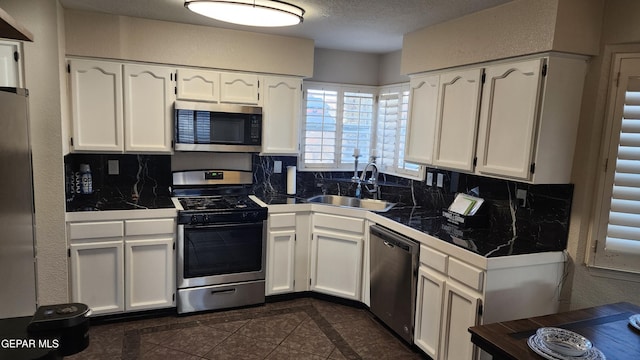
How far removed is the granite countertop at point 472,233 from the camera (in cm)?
254

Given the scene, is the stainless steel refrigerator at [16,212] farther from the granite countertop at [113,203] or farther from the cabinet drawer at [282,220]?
the cabinet drawer at [282,220]

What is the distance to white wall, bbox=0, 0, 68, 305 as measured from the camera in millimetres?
2836

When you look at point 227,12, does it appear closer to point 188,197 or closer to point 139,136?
point 139,136

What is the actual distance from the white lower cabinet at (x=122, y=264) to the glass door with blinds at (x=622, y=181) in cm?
303

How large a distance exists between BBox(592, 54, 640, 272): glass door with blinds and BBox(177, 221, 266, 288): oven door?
2478 millimetres

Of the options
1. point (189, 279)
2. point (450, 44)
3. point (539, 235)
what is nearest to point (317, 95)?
point (450, 44)

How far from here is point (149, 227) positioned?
3277mm

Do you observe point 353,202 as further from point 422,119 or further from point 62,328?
point 62,328

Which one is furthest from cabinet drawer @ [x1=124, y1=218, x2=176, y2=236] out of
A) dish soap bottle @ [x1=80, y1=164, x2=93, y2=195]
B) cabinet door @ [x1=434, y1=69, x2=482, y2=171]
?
cabinet door @ [x1=434, y1=69, x2=482, y2=171]

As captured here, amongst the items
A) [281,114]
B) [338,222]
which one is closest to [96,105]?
[281,114]

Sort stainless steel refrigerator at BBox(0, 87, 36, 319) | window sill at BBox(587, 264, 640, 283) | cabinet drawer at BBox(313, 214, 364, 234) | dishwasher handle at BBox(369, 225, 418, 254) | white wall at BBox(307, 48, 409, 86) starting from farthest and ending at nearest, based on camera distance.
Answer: white wall at BBox(307, 48, 409, 86), cabinet drawer at BBox(313, 214, 364, 234), dishwasher handle at BBox(369, 225, 418, 254), window sill at BBox(587, 264, 640, 283), stainless steel refrigerator at BBox(0, 87, 36, 319)

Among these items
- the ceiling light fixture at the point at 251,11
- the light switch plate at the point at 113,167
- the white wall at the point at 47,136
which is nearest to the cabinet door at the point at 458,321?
the ceiling light fixture at the point at 251,11

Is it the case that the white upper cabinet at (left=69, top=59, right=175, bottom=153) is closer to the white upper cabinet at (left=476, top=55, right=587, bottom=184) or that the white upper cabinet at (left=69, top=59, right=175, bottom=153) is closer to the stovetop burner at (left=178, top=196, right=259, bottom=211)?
the stovetop burner at (left=178, top=196, right=259, bottom=211)

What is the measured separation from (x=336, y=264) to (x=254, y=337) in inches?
38.2
